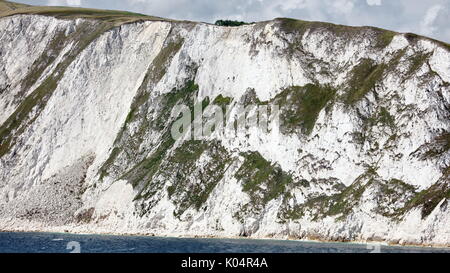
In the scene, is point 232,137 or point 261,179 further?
point 232,137

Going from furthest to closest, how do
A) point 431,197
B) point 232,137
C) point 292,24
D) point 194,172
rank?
point 292,24 < point 232,137 < point 194,172 < point 431,197

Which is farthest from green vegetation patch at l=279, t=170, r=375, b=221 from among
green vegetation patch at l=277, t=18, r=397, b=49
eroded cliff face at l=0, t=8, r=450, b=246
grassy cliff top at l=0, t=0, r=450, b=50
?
green vegetation patch at l=277, t=18, r=397, b=49

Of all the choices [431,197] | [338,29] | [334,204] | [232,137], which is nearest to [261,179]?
[232,137]

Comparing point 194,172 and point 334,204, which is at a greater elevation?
point 194,172

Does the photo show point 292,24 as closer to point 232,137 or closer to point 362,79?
point 362,79
